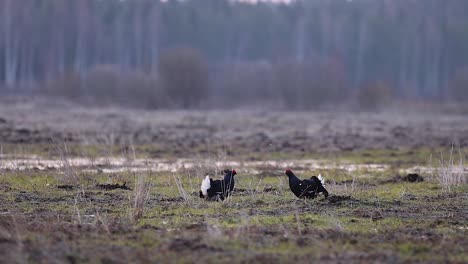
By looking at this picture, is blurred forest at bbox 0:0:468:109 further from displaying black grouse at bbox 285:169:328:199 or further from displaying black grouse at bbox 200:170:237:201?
displaying black grouse at bbox 285:169:328:199

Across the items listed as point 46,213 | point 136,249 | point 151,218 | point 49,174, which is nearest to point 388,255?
point 136,249

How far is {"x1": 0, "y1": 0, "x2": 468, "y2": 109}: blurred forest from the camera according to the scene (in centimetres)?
5609

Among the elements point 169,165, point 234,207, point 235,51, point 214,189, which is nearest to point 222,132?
point 169,165

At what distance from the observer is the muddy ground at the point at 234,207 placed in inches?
337

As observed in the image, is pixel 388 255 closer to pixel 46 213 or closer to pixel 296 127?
pixel 46 213

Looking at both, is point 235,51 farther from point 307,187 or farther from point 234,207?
point 234,207

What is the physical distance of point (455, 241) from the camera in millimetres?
9422

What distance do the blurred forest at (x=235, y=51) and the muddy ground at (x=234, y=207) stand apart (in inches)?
1139

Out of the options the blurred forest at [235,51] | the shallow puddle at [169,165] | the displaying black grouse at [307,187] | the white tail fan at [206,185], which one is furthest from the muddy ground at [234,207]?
the blurred forest at [235,51]

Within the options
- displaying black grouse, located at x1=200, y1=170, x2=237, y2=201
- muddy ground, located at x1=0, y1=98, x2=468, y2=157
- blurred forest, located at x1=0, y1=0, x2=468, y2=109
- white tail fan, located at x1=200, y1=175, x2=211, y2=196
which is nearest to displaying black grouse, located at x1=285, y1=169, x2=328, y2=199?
displaying black grouse, located at x1=200, y1=170, x2=237, y2=201

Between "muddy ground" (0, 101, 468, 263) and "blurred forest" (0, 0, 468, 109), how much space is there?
28939 mm

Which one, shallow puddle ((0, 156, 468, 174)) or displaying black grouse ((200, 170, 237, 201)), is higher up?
displaying black grouse ((200, 170, 237, 201))

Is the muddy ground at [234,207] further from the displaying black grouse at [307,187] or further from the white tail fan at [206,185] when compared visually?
the white tail fan at [206,185]

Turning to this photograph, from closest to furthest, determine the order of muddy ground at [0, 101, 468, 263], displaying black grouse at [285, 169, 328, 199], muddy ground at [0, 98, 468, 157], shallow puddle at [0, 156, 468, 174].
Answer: muddy ground at [0, 101, 468, 263] → displaying black grouse at [285, 169, 328, 199] → shallow puddle at [0, 156, 468, 174] → muddy ground at [0, 98, 468, 157]
